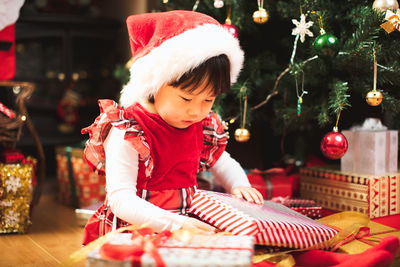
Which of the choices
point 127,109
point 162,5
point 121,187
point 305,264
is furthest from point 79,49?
point 305,264

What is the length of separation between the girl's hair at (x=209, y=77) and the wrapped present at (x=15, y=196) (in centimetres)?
64

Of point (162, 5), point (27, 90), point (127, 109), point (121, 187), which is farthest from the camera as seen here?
point (162, 5)

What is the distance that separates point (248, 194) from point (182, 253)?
40 centimetres

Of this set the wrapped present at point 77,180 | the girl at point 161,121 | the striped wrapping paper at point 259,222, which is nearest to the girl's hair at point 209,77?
the girl at point 161,121

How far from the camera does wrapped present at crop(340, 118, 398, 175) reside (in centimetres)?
133

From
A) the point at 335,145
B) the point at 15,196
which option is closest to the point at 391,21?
the point at 335,145

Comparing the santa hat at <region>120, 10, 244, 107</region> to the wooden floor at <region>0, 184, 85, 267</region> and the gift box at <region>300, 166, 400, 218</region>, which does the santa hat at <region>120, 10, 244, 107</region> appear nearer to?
the wooden floor at <region>0, 184, 85, 267</region>

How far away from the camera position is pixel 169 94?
957 mm

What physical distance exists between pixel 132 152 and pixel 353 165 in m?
0.74

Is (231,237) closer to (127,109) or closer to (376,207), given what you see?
(127,109)

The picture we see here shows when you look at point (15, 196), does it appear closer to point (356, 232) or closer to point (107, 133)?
point (107, 133)

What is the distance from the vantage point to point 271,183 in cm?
144

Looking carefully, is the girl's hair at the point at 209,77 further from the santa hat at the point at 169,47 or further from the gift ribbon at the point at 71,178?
the gift ribbon at the point at 71,178

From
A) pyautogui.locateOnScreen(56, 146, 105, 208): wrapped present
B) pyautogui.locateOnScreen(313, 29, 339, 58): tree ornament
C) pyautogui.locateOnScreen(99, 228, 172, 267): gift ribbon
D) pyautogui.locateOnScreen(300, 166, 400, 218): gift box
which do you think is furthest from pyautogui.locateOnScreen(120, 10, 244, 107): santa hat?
pyautogui.locateOnScreen(56, 146, 105, 208): wrapped present
